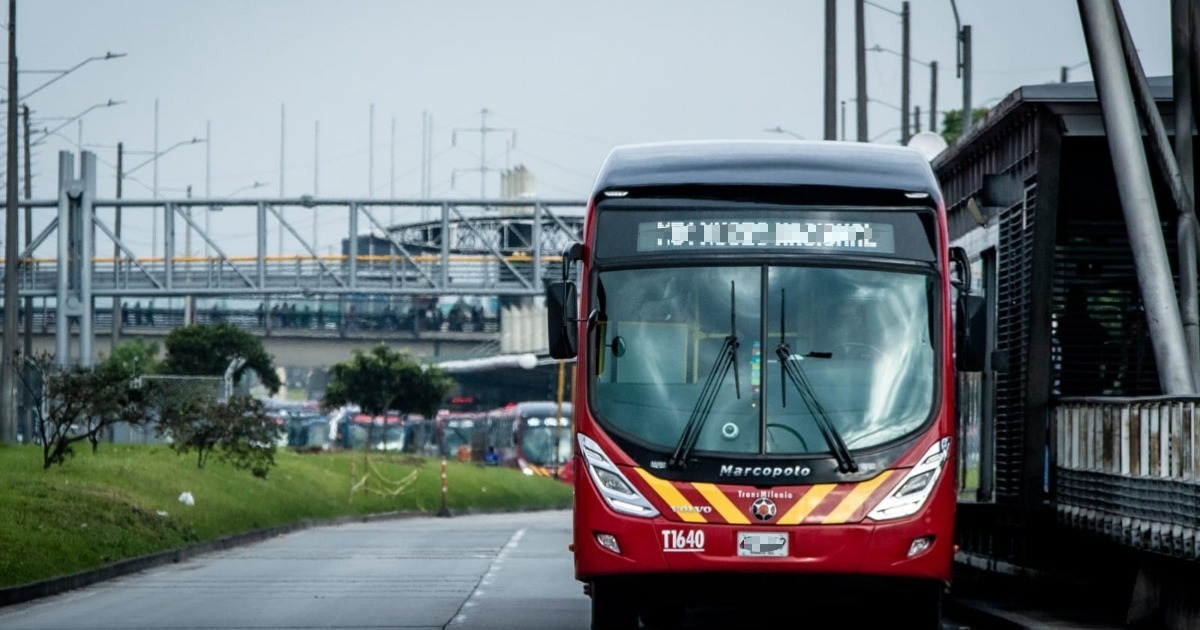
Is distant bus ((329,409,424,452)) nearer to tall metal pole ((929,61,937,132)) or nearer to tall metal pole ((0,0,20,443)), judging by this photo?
tall metal pole ((929,61,937,132))

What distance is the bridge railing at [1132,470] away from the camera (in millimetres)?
13852

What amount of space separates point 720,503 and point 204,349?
248 ft

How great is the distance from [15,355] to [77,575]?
16.3 metres

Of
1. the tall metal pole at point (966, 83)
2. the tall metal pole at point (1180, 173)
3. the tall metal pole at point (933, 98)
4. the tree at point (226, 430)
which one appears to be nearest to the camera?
the tall metal pole at point (1180, 173)

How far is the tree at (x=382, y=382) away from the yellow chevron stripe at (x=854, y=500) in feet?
232

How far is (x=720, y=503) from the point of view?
45.5ft

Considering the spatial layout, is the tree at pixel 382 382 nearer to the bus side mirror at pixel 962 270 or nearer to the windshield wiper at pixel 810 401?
the bus side mirror at pixel 962 270

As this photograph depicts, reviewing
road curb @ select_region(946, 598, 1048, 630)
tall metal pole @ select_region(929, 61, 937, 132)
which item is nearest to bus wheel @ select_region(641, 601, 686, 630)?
road curb @ select_region(946, 598, 1048, 630)

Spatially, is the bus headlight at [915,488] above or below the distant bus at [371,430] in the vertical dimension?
above

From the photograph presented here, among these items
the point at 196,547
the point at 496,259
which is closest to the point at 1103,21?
the point at 196,547

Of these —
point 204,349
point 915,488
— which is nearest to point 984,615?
point 915,488

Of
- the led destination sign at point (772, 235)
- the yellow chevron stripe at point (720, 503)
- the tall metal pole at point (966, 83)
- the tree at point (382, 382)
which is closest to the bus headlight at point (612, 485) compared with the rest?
the yellow chevron stripe at point (720, 503)

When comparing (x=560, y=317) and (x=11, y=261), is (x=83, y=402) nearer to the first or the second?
(x=11, y=261)

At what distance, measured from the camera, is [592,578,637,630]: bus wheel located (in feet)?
46.7
